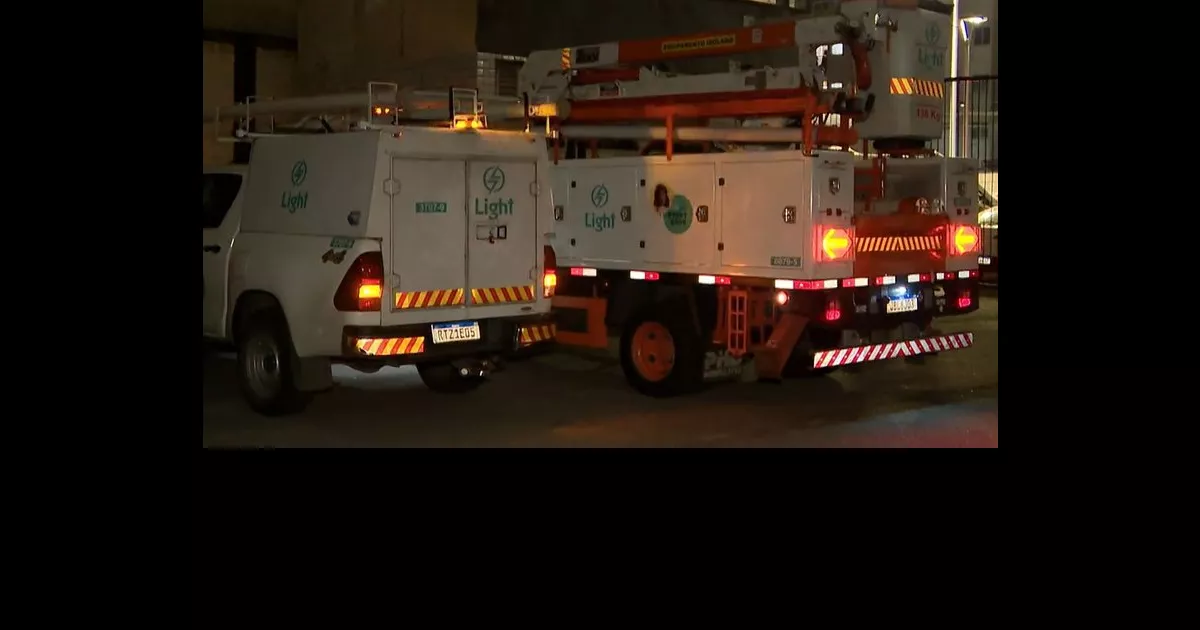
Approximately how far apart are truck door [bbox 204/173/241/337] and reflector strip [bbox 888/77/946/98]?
5245mm

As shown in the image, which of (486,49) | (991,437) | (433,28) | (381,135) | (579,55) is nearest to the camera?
(381,135)

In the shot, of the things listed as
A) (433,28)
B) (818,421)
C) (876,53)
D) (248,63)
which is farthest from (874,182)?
(248,63)

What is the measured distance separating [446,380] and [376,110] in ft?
7.74

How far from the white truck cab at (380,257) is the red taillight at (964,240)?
3.53 metres

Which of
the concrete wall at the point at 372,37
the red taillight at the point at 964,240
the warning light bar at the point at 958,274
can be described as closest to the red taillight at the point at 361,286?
the warning light bar at the point at 958,274

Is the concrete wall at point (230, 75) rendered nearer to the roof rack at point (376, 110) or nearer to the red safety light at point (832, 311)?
the roof rack at point (376, 110)

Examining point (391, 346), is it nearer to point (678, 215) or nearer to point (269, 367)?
point (269, 367)

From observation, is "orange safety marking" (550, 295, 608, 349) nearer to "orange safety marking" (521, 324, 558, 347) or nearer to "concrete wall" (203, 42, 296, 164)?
"orange safety marking" (521, 324, 558, 347)

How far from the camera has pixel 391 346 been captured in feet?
28.3

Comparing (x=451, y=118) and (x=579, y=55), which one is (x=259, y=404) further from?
(x=579, y=55)

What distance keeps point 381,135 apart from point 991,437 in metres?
4.91

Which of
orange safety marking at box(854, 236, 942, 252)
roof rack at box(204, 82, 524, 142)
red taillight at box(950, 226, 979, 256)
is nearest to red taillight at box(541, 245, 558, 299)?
roof rack at box(204, 82, 524, 142)

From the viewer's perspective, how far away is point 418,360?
8750 mm

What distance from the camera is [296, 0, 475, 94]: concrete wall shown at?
1542 cm
